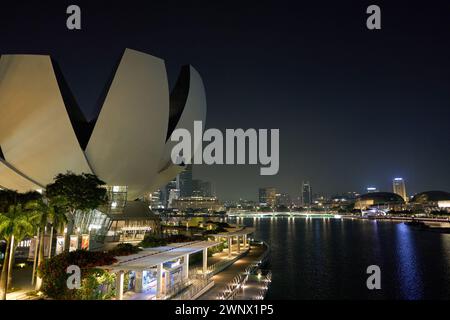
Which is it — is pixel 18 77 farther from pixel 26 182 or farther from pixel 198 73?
pixel 198 73

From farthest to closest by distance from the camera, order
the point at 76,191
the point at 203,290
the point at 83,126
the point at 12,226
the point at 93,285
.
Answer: the point at 83,126, the point at 76,191, the point at 203,290, the point at 12,226, the point at 93,285

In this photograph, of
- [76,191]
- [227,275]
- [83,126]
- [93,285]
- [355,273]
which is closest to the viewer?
[93,285]

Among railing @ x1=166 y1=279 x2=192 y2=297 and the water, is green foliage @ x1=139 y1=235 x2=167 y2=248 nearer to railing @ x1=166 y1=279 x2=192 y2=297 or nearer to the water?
railing @ x1=166 y1=279 x2=192 y2=297

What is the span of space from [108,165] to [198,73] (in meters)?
13.3

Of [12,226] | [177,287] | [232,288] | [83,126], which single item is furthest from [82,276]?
[83,126]

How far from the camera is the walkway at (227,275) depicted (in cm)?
1630

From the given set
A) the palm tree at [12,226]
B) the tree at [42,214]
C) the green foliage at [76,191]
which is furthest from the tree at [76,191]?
the palm tree at [12,226]

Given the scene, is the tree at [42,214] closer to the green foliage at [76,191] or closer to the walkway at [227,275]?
the green foliage at [76,191]

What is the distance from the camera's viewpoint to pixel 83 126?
28812 millimetres

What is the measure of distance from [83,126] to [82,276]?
19.1 m

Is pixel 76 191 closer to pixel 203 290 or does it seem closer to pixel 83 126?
pixel 83 126

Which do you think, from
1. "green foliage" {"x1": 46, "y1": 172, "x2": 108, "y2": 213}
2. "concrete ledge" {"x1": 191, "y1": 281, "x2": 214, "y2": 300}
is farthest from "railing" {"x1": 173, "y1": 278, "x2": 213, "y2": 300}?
"green foliage" {"x1": 46, "y1": 172, "x2": 108, "y2": 213}

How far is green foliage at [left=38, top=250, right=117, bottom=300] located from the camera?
484 inches

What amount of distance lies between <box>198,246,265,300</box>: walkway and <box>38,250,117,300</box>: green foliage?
4661mm
